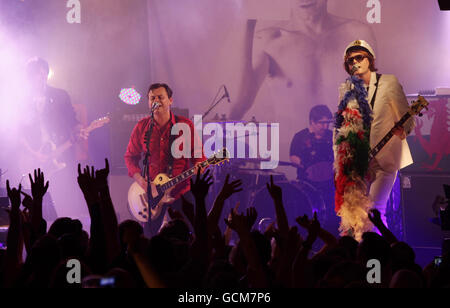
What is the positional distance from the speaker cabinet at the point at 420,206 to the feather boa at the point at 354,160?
6.34 ft

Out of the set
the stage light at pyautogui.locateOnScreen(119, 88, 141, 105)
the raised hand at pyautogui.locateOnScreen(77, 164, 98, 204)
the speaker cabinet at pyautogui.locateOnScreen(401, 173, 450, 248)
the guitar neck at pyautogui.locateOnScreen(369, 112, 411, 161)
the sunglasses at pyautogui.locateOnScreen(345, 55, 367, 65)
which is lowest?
the speaker cabinet at pyautogui.locateOnScreen(401, 173, 450, 248)

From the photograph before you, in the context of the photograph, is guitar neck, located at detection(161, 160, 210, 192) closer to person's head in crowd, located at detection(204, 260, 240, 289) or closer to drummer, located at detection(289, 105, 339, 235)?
drummer, located at detection(289, 105, 339, 235)

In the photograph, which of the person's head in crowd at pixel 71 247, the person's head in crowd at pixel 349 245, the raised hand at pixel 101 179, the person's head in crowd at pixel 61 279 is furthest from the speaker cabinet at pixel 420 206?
the person's head in crowd at pixel 61 279

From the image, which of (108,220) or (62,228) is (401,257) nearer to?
(108,220)

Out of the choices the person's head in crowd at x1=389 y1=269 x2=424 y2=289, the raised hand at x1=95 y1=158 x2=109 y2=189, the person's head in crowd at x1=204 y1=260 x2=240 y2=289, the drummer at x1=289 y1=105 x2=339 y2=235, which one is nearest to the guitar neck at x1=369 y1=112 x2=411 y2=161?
the drummer at x1=289 y1=105 x2=339 y2=235

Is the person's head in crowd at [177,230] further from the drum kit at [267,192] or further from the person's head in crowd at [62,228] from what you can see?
the drum kit at [267,192]

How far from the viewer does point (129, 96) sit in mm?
8266

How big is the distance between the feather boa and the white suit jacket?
6.0 inches

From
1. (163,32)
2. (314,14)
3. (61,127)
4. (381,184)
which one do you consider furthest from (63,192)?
(381,184)

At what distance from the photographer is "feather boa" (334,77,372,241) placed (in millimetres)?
4492

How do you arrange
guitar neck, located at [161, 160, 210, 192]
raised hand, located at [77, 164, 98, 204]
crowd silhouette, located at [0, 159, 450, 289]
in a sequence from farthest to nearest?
guitar neck, located at [161, 160, 210, 192] → raised hand, located at [77, 164, 98, 204] → crowd silhouette, located at [0, 159, 450, 289]

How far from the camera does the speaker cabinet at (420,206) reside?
6125 mm

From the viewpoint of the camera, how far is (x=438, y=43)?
7969mm

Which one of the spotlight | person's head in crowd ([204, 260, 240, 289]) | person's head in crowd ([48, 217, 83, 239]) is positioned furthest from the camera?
the spotlight
